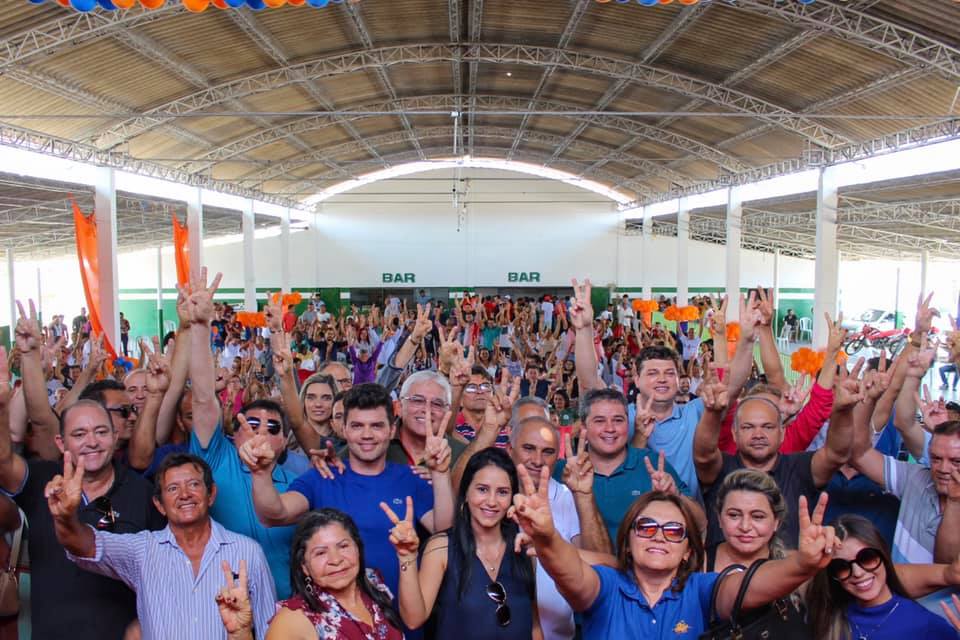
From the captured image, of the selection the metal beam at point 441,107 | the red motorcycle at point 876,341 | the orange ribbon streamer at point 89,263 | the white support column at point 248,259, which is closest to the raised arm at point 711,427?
the orange ribbon streamer at point 89,263

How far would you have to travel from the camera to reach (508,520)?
2330mm

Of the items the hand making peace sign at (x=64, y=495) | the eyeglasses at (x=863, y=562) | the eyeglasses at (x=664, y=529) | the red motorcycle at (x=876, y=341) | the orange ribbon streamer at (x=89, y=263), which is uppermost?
the orange ribbon streamer at (x=89, y=263)

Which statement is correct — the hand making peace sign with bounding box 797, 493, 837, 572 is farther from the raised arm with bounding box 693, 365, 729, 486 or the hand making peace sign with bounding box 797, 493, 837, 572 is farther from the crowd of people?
the raised arm with bounding box 693, 365, 729, 486

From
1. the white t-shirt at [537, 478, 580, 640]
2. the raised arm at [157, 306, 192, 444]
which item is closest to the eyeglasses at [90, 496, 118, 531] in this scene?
the raised arm at [157, 306, 192, 444]

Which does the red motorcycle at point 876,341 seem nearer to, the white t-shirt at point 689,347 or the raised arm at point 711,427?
the white t-shirt at point 689,347

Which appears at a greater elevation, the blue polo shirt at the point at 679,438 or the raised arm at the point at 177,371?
the raised arm at the point at 177,371

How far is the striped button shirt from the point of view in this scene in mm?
2221

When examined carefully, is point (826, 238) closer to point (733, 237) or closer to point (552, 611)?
point (733, 237)

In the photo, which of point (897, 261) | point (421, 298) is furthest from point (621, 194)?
point (897, 261)

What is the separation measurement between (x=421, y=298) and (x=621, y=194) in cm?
820

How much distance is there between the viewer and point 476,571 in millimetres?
2213

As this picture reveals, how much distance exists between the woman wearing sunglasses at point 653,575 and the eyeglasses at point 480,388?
1.81 meters

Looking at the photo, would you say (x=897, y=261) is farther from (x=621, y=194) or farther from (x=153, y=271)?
(x=153, y=271)

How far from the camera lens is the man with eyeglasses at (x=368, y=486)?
237 centimetres
